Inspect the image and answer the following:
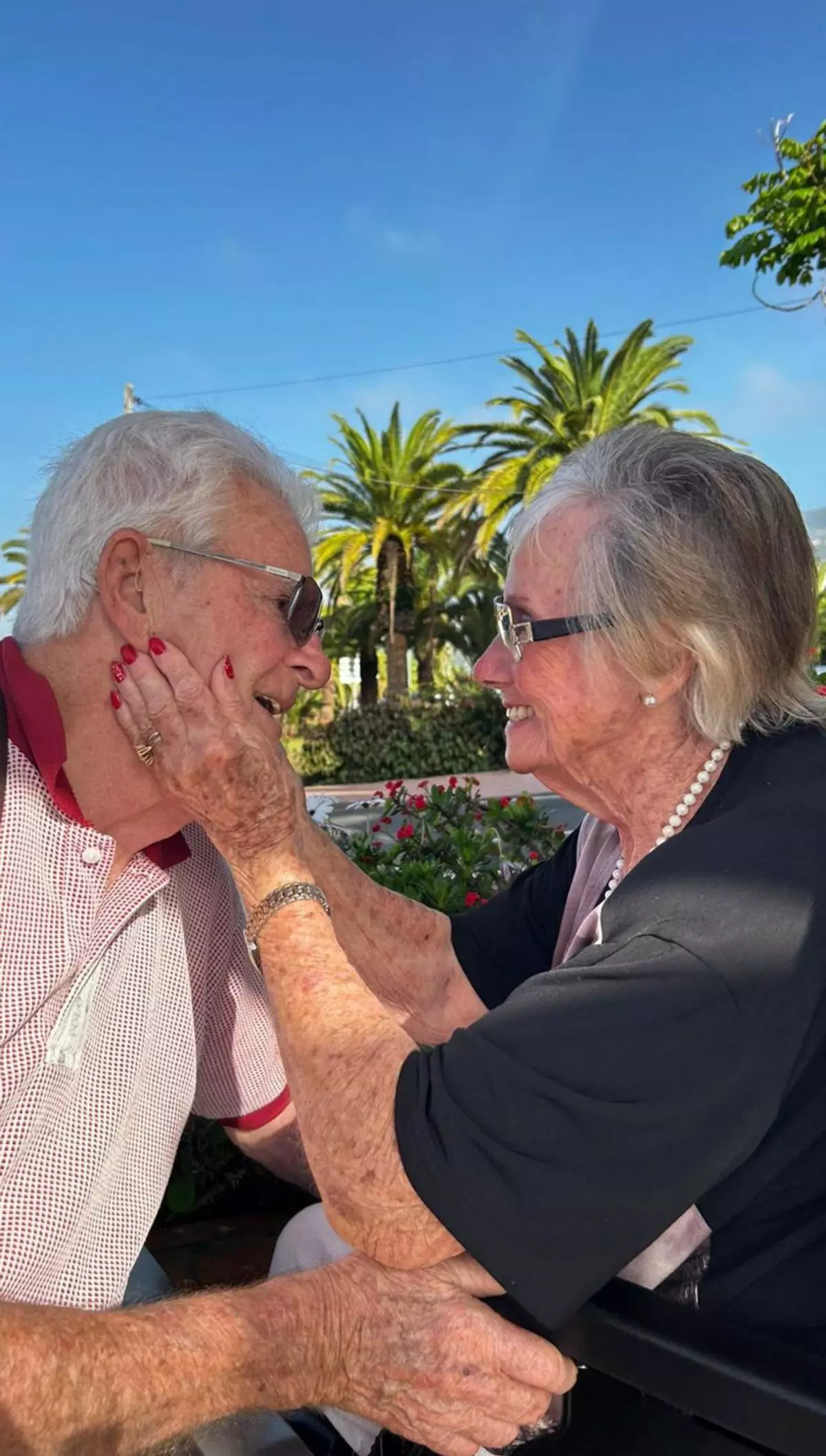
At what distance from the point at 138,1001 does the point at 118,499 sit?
928 mm

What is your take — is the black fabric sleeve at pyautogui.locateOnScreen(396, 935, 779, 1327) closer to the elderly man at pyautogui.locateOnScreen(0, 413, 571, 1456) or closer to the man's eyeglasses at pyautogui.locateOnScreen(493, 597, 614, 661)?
the elderly man at pyautogui.locateOnScreen(0, 413, 571, 1456)

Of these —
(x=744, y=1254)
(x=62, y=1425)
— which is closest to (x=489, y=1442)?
(x=744, y=1254)

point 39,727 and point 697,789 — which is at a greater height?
point 39,727

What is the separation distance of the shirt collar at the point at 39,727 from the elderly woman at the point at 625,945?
5.3 inches

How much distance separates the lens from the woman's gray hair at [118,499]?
1.98m

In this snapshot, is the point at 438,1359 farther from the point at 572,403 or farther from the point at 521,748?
the point at 572,403

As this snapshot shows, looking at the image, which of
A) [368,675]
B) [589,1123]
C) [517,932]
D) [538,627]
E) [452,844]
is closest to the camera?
[589,1123]

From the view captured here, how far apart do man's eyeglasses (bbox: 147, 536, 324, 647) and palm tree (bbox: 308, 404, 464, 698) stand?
25.2 meters

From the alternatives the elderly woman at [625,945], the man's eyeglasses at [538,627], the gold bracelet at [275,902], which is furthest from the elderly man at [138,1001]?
the man's eyeglasses at [538,627]

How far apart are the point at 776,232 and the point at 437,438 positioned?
20.9 m

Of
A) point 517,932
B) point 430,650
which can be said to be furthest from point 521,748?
point 430,650

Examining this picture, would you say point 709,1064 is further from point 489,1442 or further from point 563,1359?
point 489,1442

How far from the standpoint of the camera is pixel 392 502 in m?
27.9

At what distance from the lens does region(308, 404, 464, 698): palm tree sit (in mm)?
27812
